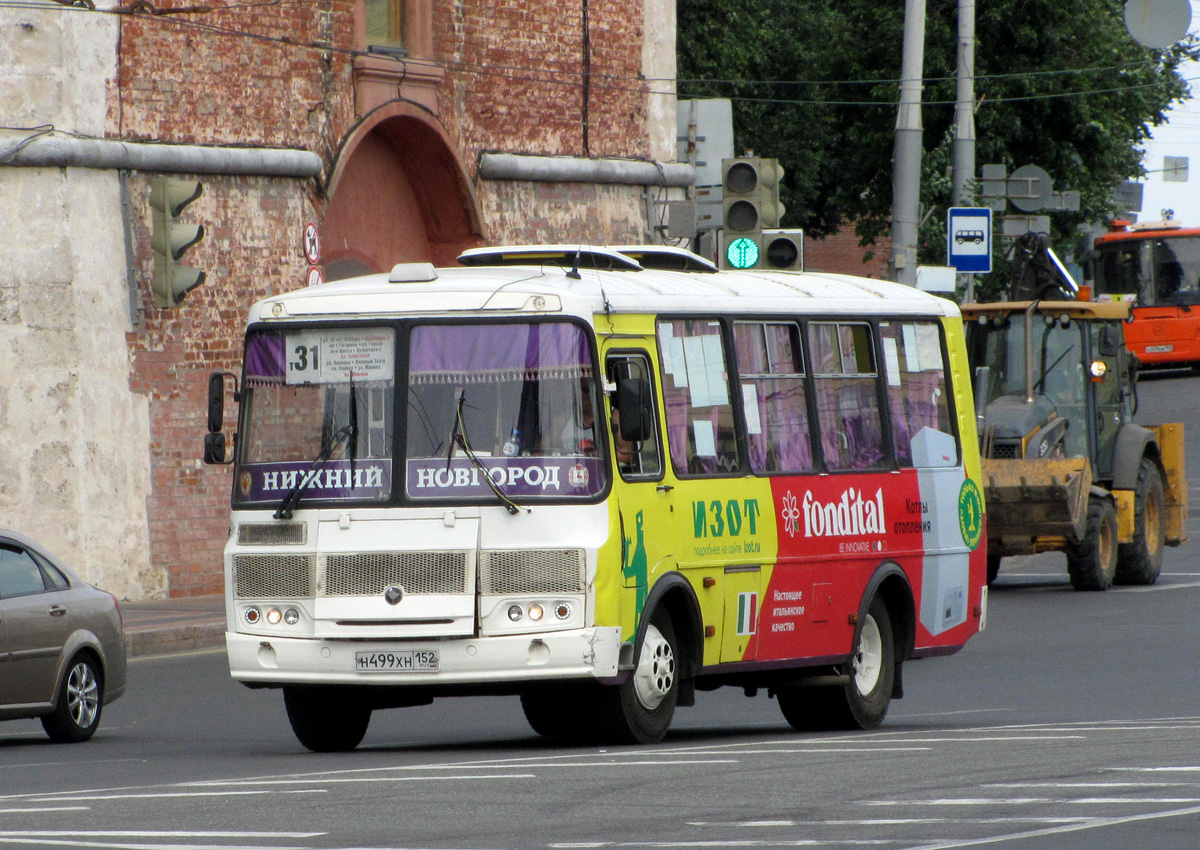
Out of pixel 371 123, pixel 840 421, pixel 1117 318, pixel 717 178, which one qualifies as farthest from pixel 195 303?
pixel 840 421

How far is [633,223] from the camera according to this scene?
29328mm

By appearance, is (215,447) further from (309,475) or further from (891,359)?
(891,359)

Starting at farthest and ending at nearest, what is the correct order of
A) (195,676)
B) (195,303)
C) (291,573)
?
(195,303) → (195,676) → (291,573)

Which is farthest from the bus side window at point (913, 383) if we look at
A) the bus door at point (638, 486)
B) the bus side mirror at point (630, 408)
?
the bus side mirror at point (630, 408)

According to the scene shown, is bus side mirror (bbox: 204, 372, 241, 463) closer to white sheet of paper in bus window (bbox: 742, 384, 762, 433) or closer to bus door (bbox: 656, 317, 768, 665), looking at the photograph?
bus door (bbox: 656, 317, 768, 665)

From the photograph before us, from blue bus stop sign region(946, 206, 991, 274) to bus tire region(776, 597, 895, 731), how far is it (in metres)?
12.2

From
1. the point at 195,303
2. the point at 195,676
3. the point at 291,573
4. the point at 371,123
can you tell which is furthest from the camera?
the point at 371,123

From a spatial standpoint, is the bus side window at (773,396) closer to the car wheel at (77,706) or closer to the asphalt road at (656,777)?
the asphalt road at (656,777)

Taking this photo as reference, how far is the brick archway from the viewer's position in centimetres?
2530

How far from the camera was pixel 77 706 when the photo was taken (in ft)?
45.4

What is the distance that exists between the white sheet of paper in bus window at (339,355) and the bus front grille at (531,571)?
1.10m

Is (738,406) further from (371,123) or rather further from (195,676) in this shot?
(371,123)

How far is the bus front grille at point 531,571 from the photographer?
11.3 metres

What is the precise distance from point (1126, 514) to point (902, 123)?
454 centimetres
